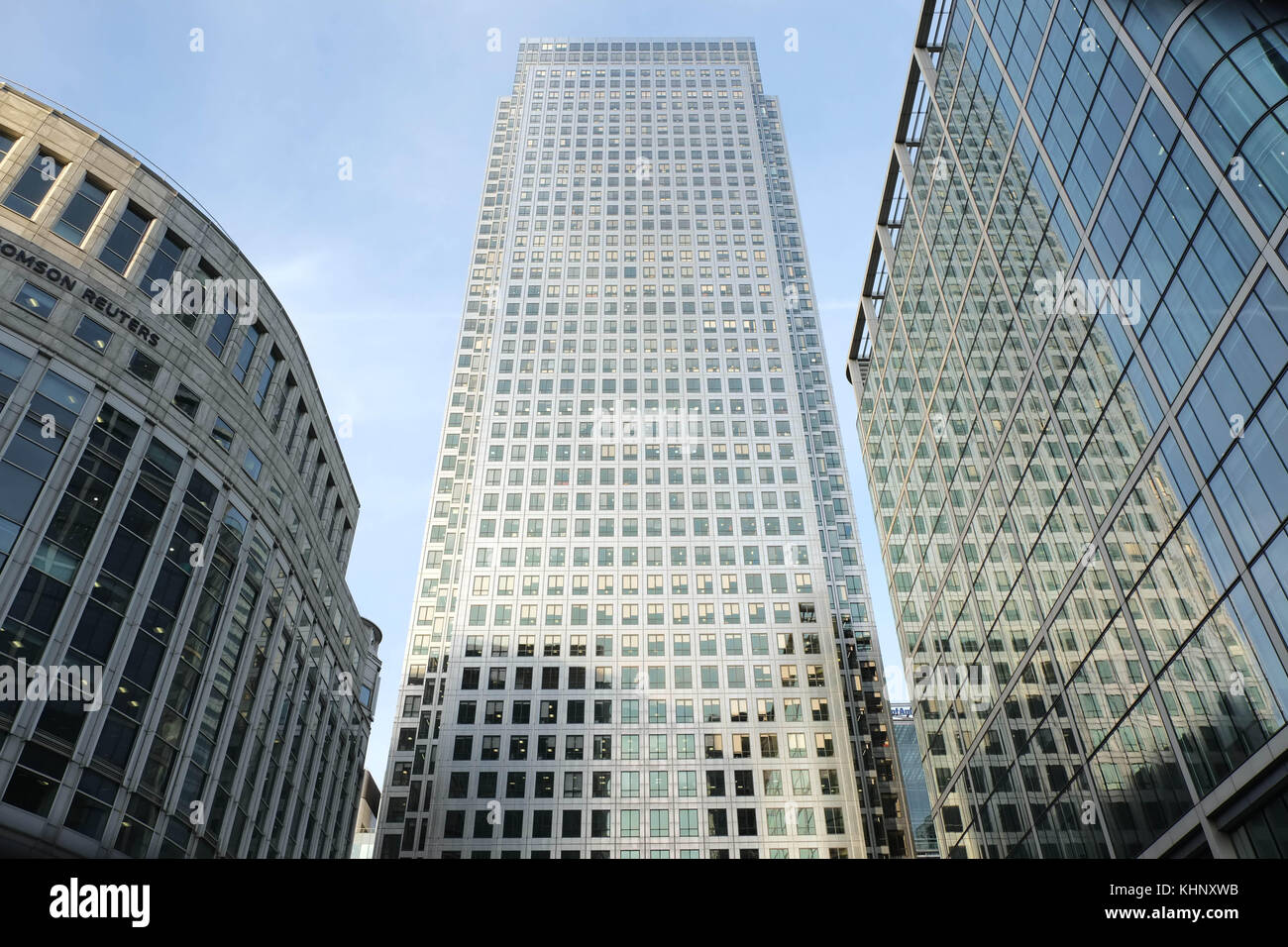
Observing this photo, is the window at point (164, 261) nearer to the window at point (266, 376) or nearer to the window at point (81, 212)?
the window at point (81, 212)

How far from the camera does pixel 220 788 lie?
37.2m

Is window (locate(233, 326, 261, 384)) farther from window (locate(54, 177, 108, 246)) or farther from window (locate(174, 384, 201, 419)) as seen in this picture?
window (locate(54, 177, 108, 246))

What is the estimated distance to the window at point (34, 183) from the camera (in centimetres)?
3428

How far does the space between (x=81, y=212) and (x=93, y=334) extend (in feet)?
19.6

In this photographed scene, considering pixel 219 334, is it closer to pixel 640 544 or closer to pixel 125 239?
pixel 125 239

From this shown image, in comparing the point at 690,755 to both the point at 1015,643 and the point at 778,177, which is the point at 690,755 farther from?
the point at 778,177

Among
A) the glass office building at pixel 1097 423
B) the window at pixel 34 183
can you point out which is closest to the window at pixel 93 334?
the window at pixel 34 183

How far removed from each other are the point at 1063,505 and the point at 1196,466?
9.51 metres

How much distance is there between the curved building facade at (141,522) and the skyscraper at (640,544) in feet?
112

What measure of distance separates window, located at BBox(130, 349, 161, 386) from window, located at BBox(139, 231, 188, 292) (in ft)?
11.1

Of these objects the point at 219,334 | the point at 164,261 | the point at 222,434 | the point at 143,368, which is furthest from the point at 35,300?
the point at 222,434

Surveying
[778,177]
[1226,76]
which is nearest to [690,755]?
[1226,76]

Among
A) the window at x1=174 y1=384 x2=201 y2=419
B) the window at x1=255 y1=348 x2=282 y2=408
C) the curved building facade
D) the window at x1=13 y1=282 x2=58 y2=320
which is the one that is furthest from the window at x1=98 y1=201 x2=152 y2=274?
the window at x1=255 y1=348 x2=282 y2=408

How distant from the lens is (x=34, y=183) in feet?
115
